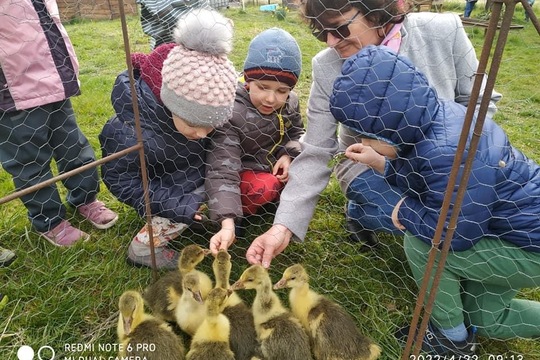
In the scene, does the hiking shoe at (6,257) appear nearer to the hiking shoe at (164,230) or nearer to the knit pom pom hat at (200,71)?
the hiking shoe at (164,230)

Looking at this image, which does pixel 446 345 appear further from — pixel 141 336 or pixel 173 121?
pixel 173 121

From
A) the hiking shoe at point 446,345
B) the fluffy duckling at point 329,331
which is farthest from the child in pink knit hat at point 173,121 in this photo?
the hiking shoe at point 446,345

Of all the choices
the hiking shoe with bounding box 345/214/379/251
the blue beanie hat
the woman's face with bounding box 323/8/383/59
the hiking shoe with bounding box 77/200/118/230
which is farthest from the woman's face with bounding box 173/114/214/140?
the hiking shoe with bounding box 345/214/379/251

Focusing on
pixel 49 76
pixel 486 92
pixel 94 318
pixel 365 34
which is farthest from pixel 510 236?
pixel 49 76

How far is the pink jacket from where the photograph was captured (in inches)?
66.7

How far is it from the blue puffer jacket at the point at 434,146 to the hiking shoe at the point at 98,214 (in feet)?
4.15

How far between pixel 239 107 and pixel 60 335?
109cm

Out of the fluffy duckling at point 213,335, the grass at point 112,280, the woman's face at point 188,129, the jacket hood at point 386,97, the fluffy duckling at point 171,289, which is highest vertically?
the jacket hood at point 386,97

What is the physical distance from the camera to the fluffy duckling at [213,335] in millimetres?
1331

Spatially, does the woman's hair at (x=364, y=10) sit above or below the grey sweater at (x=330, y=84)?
above

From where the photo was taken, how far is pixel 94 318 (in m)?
1.64

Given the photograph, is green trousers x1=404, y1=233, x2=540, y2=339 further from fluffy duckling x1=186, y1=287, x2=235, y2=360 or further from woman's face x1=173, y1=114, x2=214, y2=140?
woman's face x1=173, y1=114, x2=214, y2=140

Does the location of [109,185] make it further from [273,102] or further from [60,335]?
[273,102]

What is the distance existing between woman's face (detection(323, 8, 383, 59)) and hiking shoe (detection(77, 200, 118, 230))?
1.26m
